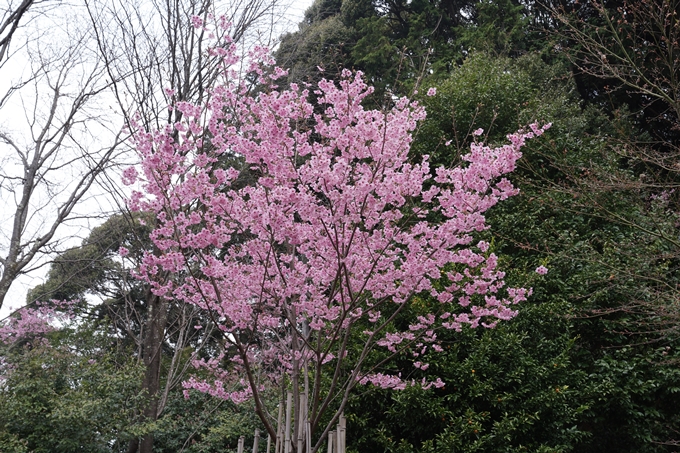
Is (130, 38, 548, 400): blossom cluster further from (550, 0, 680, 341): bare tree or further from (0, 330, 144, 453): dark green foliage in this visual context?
(0, 330, 144, 453): dark green foliage

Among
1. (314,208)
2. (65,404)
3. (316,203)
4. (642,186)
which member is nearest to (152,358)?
(65,404)

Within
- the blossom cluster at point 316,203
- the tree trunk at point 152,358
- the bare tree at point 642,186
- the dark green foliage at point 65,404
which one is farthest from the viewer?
the tree trunk at point 152,358

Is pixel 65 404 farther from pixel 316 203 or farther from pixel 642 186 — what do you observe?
pixel 642 186

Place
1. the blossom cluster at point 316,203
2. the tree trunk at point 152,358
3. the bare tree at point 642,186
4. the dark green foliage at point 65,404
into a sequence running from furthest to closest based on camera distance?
1. the tree trunk at point 152,358
2. the dark green foliage at point 65,404
3. the bare tree at point 642,186
4. the blossom cluster at point 316,203

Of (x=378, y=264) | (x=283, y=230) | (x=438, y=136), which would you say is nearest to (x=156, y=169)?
(x=283, y=230)

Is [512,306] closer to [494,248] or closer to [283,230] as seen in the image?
[494,248]

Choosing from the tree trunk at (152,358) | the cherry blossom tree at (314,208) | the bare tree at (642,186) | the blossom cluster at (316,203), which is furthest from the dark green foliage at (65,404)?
the bare tree at (642,186)

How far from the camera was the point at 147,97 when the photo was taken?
5.62 metres

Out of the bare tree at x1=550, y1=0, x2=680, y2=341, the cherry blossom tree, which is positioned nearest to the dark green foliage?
the cherry blossom tree

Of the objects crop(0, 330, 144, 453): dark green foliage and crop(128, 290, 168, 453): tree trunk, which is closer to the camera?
crop(0, 330, 144, 453): dark green foliage

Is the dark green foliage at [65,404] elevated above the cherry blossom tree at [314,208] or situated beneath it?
situated beneath

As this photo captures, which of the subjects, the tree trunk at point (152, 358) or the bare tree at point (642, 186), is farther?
the tree trunk at point (152, 358)

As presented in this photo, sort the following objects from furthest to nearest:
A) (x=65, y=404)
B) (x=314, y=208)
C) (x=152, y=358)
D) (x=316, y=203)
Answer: (x=152, y=358)
(x=65, y=404)
(x=316, y=203)
(x=314, y=208)

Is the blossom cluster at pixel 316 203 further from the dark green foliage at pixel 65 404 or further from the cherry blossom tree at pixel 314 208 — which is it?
the dark green foliage at pixel 65 404
